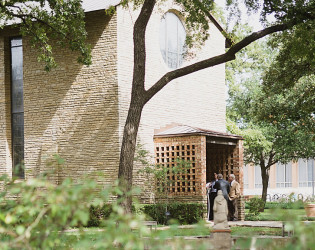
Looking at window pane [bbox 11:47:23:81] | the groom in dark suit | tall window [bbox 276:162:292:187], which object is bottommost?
tall window [bbox 276:162:292:187]

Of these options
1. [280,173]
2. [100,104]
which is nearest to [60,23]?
[100,104]

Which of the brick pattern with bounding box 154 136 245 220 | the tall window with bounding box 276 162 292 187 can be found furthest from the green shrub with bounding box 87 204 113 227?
the tall window with bounding box 276 162 292 187

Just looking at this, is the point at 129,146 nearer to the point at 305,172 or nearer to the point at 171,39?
the point at 171,39

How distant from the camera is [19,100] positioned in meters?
23.6

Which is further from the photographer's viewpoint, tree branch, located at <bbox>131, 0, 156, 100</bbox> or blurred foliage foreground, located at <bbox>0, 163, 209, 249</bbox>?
tree branch, located at <bbox>131, 0, 156, 100</bbox>

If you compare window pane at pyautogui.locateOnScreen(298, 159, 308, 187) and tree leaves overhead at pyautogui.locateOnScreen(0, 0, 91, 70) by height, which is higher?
tree leaves overhead at pyautogui.locateOnScreen(0, 0, 91, 70)

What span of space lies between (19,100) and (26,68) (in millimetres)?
1402

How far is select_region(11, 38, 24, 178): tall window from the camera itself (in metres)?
23.4

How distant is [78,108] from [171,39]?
5.25m

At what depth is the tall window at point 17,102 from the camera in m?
23.4

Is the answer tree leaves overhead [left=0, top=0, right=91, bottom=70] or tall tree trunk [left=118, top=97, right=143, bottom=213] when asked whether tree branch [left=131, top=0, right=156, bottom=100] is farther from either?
Answer: tree leaves overhead [left=0, top=0, right=91, bottom=70]

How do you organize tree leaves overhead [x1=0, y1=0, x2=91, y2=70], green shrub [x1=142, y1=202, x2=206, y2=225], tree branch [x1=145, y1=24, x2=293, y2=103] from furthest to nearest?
green shrub [x1=142, y1=202, x2=206, y2=225], tree leaves overhead [x1=0, y1=0, x2=91, y2=70], tree branch [x1=145, y1=24, x2=293, y2=103]

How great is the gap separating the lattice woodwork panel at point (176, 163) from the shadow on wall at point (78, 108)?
2045mm

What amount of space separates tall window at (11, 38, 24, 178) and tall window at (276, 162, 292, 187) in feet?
138
